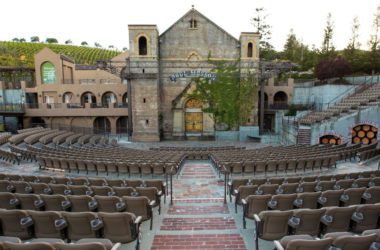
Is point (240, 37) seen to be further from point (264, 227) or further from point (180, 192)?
point (264, 227)

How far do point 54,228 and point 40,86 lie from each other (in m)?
35.7

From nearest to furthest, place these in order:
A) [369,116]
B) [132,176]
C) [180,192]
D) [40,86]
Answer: [180,192], [132,176], [369,116], [40,86]

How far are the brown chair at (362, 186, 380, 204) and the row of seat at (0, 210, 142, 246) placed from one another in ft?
18.7

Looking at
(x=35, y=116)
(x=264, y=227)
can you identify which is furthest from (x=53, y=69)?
(x=264, y=227)

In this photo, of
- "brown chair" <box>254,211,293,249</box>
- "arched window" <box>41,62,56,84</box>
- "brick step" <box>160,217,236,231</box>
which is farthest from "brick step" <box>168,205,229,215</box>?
"arched window" <box>41,62,56,84</box>

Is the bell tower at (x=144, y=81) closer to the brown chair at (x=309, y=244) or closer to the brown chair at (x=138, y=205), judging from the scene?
the brown chair at (x=138, y=205)

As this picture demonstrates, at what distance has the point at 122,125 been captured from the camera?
34.1 metres

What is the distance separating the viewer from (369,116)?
64.4 feet

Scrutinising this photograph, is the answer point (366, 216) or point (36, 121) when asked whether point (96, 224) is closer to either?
point (366, 216)

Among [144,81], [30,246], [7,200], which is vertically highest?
[144,81]

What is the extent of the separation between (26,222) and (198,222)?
3.98m

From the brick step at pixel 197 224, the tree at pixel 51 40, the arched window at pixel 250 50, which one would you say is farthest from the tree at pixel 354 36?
the tree at pixel 51 40

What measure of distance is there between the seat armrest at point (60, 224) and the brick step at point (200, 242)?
191 cm

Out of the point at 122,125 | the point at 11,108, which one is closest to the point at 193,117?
the point at 122,125
